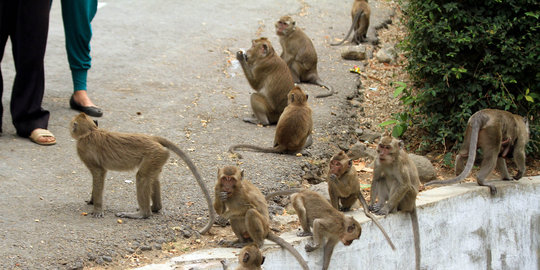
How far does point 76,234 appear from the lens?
16.9 ft

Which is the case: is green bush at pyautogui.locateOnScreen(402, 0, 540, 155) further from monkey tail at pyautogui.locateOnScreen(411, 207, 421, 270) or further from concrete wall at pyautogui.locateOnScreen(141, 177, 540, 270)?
monkey tail at pyautogui.locateOnScreen(411, 207, 421, 270)

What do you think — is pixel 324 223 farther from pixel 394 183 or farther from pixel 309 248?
pixel 394 183

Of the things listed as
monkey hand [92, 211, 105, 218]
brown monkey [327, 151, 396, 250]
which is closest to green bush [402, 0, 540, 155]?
brown monkey [327, 151, 396, 250]

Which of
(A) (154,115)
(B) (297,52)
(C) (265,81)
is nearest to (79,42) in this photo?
(A) (154,115)

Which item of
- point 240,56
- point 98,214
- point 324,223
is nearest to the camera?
point 324,223

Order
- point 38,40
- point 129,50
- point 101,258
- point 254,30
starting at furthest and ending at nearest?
1. point 254,30
2. point 129,50
3. point 38,40
4. point 101,258

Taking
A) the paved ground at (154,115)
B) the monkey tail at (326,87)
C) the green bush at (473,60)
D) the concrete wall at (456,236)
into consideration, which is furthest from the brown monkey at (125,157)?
the monkey tail at (326,87)

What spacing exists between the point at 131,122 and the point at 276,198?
245cm

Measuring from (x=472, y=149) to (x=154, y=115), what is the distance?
12.7ft

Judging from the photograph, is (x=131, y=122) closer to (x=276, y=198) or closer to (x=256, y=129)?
(x=256, y=129)

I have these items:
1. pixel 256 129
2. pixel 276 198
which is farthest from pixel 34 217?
pixel 256 129

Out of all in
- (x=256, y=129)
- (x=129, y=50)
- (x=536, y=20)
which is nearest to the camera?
(x=536, y=20)

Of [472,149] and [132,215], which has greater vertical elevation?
[472,149]

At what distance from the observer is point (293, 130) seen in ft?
24.2
